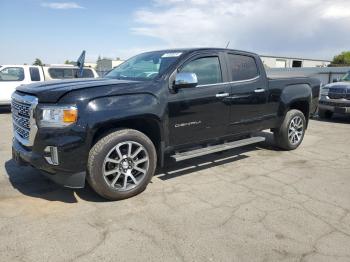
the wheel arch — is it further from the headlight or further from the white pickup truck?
the white pickup truck

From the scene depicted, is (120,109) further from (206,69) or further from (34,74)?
(34,74)

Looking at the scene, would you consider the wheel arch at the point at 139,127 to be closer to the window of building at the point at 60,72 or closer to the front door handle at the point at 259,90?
the front door handle at the point at 259,90

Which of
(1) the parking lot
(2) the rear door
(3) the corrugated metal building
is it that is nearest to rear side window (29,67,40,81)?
(1) the parking lot

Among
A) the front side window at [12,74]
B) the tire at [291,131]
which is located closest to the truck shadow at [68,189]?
the tire at [291,131]

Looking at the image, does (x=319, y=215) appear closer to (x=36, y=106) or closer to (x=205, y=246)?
(x=205, y=246)

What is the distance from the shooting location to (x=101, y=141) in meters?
4.02

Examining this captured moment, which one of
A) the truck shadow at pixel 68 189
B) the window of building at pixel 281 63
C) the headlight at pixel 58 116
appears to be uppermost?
the window of building at pixel 281 63

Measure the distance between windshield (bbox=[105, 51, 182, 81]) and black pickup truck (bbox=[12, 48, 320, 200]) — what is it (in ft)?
0.07

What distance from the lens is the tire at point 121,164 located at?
3990 mm

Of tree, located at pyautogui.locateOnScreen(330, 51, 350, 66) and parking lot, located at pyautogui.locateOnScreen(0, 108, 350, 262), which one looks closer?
parking lot, located at pyautogui.locateOnScreen(0, 108, 350, 262)

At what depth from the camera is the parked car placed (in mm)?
10669

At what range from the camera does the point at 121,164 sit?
421 centimetres

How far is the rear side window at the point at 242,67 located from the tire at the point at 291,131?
1.26m

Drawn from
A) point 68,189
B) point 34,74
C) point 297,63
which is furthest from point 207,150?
point 297,63
